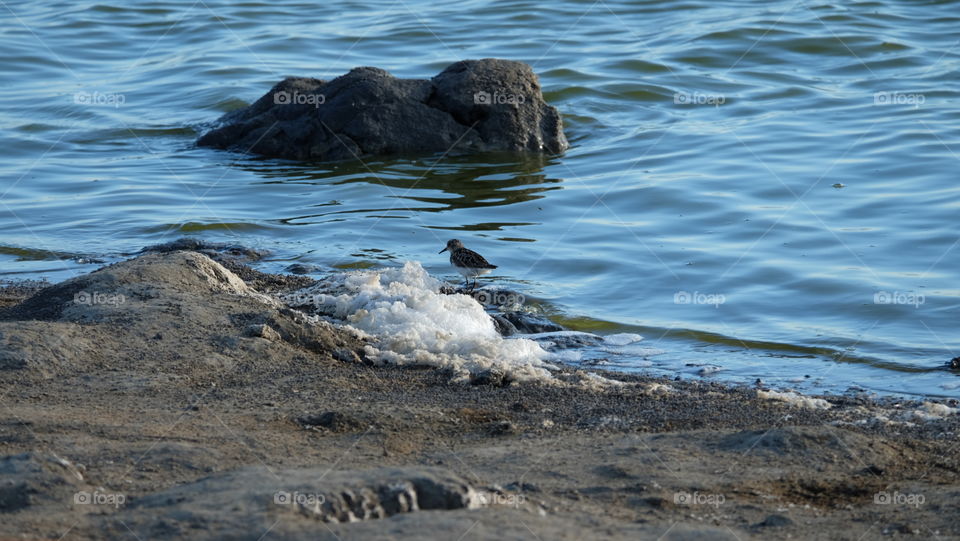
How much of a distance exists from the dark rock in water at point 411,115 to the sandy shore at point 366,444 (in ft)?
19.9

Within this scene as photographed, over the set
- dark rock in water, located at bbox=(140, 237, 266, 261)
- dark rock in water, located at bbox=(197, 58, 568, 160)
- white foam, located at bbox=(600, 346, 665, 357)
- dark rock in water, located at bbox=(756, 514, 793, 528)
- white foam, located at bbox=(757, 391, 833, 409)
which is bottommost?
white foam, located at bbox=(600, 346, 665, 357)

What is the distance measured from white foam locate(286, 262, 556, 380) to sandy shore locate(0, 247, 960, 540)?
0.21 meters

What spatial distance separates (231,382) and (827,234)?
587 centimetres

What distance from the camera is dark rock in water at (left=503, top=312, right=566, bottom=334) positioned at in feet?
24.9

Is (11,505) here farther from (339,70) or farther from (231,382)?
(339,70)

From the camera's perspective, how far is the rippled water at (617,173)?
822 cm

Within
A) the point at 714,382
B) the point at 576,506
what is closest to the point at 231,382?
the point at 576,506

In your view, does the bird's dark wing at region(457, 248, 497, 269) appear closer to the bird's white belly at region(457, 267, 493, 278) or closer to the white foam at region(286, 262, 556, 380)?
the bird's white belly at region(457, 267, 493, 278)

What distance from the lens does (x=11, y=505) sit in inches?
149

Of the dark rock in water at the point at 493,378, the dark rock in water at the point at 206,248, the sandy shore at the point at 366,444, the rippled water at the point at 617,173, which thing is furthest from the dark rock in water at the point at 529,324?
the dark rock in water at the point at 206,248

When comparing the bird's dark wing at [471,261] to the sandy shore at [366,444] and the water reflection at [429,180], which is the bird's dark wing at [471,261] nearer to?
the sandy shore at [366,444]

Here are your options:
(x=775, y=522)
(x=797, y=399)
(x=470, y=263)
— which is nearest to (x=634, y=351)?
(x=470, y=263)

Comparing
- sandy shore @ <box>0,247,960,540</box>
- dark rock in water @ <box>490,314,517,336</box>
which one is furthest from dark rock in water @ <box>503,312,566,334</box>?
sandy shore @ <box>0,247,960,540</box>

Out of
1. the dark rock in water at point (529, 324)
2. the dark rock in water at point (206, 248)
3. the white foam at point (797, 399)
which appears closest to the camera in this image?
the white foam at point (797, 399)
